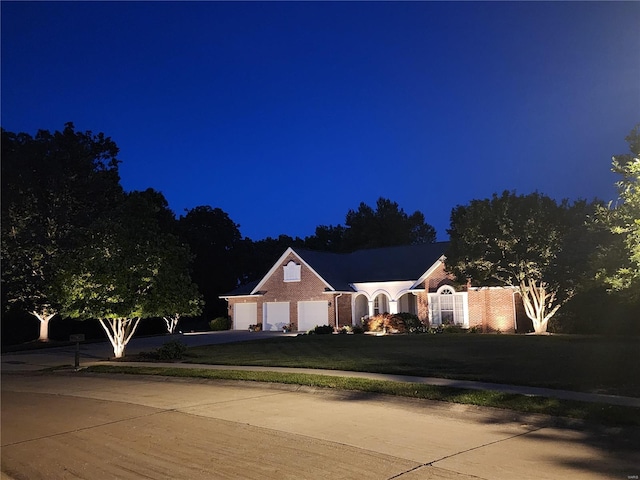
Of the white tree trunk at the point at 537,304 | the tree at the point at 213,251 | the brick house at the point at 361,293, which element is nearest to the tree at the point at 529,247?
the white tree trunk at the point at 537,304

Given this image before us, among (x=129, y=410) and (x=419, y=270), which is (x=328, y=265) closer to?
(x=419, y=270)

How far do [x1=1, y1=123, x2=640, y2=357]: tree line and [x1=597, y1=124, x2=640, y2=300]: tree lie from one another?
0.10ft

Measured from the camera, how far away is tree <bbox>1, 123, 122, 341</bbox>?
34.8 metres

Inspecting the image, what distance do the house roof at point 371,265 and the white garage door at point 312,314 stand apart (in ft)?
5.32

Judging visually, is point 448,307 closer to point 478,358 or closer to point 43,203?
point 478,358

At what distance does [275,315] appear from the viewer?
39.2m

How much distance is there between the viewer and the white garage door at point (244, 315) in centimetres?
4059

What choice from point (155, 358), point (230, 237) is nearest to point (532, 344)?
point (155, 358)

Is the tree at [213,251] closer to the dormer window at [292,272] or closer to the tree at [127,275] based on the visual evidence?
the dormer window at [292,272]

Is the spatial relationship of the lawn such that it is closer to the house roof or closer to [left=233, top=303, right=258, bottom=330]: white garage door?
the house roof

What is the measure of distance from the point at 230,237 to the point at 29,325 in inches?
1040

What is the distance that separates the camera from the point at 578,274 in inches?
1024

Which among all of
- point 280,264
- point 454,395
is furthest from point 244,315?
point 454,395

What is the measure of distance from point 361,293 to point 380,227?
33.0 m
